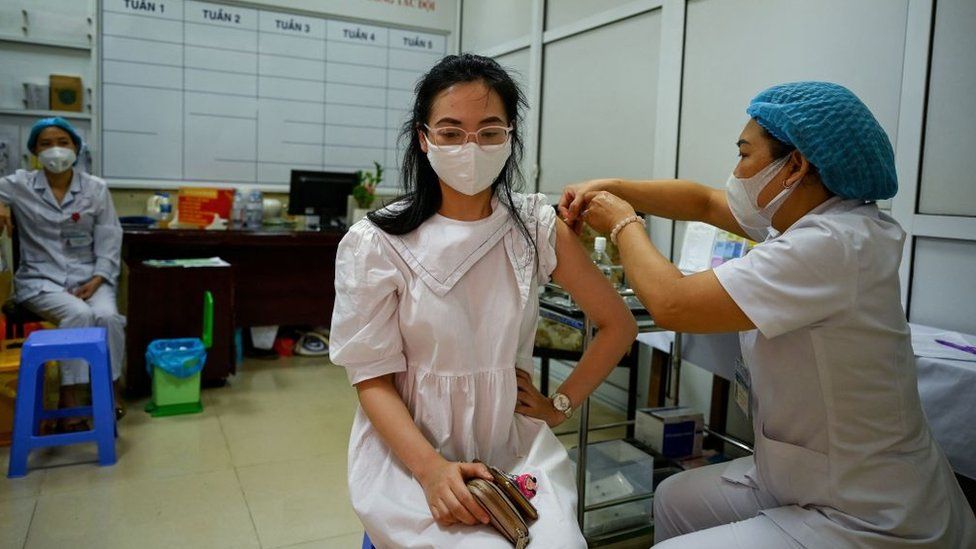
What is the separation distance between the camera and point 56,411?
114 inches

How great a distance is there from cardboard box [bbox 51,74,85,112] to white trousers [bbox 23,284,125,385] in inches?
64.9

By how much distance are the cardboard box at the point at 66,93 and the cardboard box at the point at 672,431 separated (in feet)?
13.1

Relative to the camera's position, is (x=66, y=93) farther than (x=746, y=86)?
Yes

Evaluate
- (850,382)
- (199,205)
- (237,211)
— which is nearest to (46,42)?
(199,205)

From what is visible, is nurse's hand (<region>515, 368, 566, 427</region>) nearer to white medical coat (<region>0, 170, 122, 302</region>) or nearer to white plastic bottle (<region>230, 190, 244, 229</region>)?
white medical coat (<region>0, 170, 122, 302</region>)

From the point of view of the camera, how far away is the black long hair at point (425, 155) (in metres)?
1.37

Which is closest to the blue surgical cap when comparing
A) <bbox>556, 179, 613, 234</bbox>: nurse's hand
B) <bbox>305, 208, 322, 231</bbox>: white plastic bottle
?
<bbox>305, 208, 322, 231</bbox>: white plastic bottle

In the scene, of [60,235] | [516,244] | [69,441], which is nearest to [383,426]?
[516,244]

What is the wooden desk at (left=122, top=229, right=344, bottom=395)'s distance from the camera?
3607 millimetres

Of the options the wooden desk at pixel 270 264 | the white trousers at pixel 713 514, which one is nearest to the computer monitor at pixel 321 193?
the wooden desk at pixel 270 264

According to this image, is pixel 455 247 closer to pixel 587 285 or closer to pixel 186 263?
pixel 587 285

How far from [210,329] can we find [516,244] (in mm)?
2673

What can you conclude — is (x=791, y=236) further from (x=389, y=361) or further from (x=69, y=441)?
(x=69, y=441)

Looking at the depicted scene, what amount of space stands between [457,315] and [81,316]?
2.65 metres
